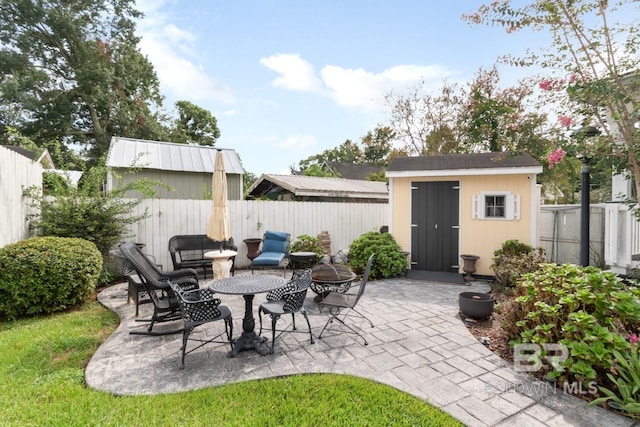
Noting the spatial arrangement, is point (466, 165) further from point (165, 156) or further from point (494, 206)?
point (165, 156)

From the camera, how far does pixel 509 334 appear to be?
356 cm

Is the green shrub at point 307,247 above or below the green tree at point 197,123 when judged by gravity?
below

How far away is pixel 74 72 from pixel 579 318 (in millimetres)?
22663

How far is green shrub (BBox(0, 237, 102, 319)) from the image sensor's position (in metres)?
4.37

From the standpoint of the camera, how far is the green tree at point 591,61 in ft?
12.4

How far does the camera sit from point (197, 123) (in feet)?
82.7

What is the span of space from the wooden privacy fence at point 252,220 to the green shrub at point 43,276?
235 cm

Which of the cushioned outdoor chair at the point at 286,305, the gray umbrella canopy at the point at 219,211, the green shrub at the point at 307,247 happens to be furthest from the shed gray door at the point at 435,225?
the gray umbrella canopy at the point at 219,211

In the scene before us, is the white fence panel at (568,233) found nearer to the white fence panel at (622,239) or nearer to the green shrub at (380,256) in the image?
the white fence panel at (622,239)

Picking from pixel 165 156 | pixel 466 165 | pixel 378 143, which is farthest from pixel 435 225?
pixel 378 143

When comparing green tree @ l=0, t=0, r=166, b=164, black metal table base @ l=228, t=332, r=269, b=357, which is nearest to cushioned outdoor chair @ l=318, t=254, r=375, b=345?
black metal table base @ l=228, t=332, r=269, b=357

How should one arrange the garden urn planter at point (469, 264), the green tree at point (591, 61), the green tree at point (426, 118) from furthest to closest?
the green tree at point (426, 118)
the garden urn planter at point (469, 264)
the green tree at point (591, 61)

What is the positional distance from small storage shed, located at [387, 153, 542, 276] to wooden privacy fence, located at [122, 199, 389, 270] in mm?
2519

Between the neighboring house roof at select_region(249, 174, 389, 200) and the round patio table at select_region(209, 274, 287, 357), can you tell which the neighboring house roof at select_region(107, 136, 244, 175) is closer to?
the neighboring house roof at select_region(249, 174, 389, 200)
